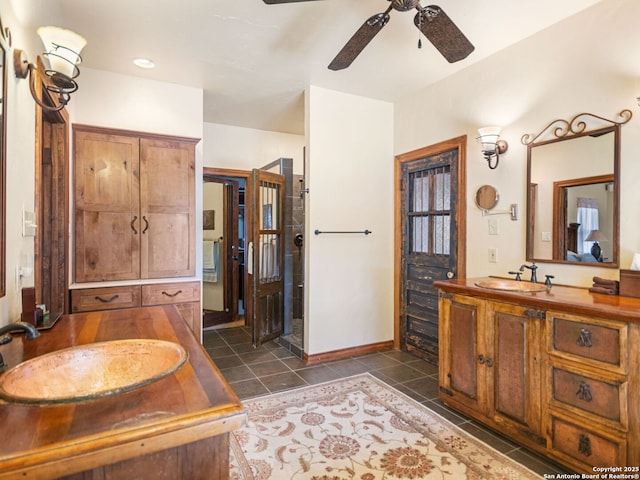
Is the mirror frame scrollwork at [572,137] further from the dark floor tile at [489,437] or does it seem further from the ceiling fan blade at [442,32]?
the dark floor tile at [489,437]

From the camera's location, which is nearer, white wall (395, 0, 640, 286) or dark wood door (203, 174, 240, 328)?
white wall (395, 0, 640, 286)

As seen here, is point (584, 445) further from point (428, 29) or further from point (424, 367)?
point (428, 29)

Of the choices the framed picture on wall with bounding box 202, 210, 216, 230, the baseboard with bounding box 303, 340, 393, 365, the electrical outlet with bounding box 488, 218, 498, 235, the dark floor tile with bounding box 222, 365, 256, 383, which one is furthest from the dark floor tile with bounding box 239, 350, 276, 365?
the electrical outlet with bounding box 488, 218, 498, 235

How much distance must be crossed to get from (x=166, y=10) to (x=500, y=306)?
275 centimetres

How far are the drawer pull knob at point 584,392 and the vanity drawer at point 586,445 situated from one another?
145mm

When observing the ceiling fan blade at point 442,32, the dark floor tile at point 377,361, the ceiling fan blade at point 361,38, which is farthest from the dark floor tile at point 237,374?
the ceiling fan blade at point 442,32

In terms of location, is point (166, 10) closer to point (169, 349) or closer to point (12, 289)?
point (12, 289)

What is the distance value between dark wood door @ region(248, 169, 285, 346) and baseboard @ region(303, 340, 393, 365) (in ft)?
2.49

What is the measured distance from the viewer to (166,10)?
90.5 inches

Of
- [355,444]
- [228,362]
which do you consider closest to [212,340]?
[228,362]

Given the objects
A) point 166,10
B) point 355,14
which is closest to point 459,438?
point 355,14

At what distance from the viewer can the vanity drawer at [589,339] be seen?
64.7 inches

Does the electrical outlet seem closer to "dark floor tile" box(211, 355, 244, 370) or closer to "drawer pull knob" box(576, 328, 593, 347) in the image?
"drawer pull knob" box(576, 328, 593, 347)

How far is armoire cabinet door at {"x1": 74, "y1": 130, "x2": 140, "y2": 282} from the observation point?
2.86m
